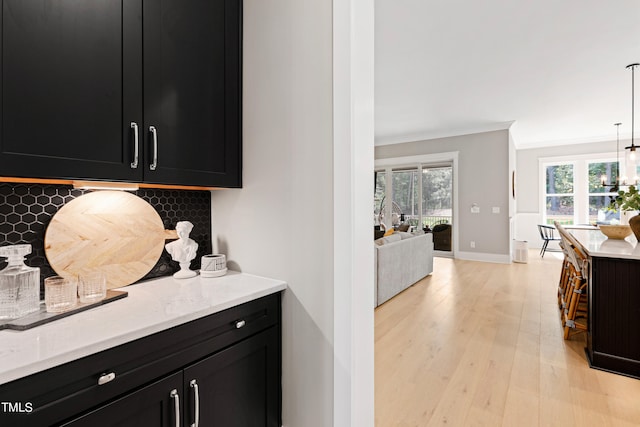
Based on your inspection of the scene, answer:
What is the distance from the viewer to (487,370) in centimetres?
224

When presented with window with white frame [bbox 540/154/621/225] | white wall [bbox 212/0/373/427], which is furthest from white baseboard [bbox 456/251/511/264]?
white wall [bbox 212/0/373/427]

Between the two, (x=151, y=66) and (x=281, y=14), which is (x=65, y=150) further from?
(x=281, y=14)

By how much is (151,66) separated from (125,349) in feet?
3.37

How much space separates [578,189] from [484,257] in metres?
3.58

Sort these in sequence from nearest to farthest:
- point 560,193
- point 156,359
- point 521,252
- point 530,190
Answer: point 156,359
point 521,252
point 560,193
point 530,190

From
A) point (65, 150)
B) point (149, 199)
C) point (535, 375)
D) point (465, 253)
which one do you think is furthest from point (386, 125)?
point (65, 150)

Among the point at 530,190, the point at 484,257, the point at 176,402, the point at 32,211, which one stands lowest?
the point at 484,257

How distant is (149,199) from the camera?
158 centimetres

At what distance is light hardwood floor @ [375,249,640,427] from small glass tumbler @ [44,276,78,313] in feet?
5.31

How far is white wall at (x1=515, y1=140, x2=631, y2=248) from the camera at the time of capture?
316 inches

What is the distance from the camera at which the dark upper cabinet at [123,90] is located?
932 millimetres

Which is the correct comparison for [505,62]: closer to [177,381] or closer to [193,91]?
[193,91]

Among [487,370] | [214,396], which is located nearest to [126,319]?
[214,396]

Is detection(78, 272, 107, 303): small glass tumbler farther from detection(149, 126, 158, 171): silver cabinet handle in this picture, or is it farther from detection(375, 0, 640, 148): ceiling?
detection(375, 0, 640, 148): ceiling
